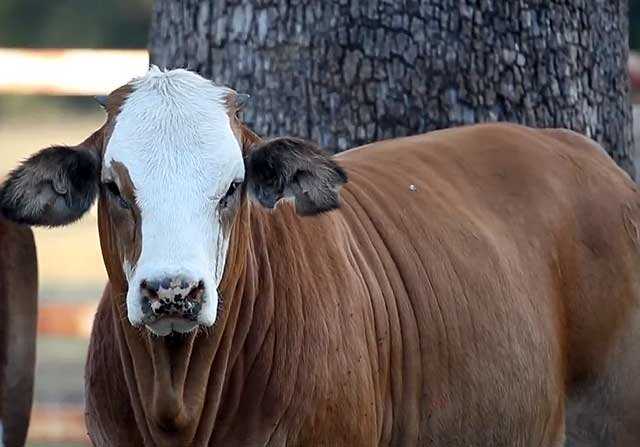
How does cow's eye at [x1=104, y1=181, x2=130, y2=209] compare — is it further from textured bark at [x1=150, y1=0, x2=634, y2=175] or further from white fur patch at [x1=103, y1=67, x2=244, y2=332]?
textured bark at [x1=150, y1=0, x2=634, y2=175]

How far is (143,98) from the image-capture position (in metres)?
4.91

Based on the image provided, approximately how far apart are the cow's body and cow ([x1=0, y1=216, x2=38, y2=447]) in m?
1.22

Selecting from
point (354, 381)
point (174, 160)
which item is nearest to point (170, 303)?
point (174, 160)

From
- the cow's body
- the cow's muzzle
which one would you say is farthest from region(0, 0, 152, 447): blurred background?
the cow's muzzle

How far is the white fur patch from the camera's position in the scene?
4.58m

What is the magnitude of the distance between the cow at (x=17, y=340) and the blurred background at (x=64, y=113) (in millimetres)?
1368

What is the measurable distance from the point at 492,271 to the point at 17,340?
1842 mm

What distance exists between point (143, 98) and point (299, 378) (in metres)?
0.89

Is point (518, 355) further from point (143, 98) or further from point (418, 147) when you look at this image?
point (143, 98)

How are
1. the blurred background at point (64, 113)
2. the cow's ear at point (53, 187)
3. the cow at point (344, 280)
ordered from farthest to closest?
1. the blurred background at point (64, 113)
2. the cow's ear at point (53, 187)
3. the cow at point (344, 280)

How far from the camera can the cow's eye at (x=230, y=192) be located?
4.78 metres

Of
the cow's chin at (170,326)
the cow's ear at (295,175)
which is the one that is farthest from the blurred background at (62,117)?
the cow's chin at (170,326)

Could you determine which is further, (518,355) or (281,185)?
(518,355)

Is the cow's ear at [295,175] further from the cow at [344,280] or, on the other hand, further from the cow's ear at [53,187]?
the cow's ear at [53,187]
